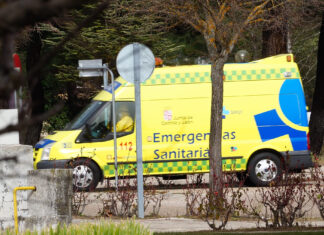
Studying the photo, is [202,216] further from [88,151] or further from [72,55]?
[72,55]

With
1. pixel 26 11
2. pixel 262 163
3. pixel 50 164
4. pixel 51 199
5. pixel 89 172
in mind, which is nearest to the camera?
pixel 26 11

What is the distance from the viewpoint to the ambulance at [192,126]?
50.1ft

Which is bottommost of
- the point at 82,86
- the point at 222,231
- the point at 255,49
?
the point at 222,231

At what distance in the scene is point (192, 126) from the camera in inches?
606

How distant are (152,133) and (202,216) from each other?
5.19 m

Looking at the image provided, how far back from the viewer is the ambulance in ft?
50.1

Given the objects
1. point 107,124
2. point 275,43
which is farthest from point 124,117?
point 275,43

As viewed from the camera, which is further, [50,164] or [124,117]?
[124,117]

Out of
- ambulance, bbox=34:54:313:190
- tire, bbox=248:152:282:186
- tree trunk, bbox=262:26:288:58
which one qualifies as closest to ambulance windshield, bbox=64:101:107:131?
ambulance, bbox=34:54:313:190

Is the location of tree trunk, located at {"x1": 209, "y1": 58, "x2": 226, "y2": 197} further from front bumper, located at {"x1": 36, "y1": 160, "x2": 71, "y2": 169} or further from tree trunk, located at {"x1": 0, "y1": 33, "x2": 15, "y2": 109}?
tree trunk, located at {"x1": 0, "y1": 33, "x2": 15, "y2": 109}

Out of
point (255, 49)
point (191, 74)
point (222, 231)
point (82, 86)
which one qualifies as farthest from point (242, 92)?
point (255, 49)

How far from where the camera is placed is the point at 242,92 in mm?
15430

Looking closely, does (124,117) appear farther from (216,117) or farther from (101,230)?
(101,230)

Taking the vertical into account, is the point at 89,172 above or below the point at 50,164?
below
